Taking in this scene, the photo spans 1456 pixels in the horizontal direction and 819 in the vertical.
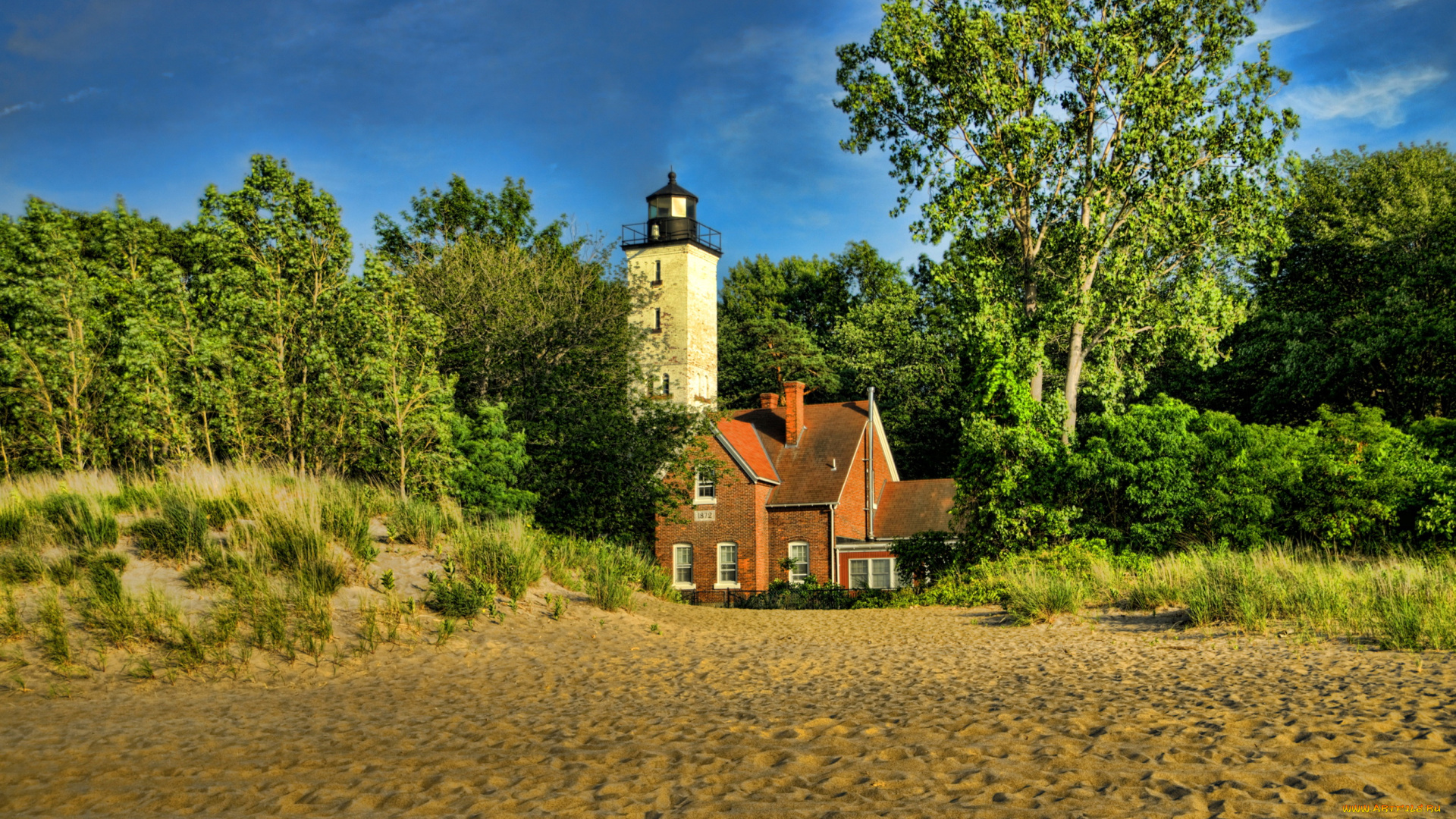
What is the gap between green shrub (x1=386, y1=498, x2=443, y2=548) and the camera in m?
13.1

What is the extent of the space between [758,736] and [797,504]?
24932 millimetres

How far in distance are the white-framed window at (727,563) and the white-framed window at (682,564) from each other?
1.04 metres

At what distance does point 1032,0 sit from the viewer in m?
21.9

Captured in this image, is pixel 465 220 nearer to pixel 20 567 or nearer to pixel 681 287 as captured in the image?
pixel 681 287

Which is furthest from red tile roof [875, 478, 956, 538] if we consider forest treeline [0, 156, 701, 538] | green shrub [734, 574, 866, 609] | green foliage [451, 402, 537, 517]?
green foliage [451, 402, 537, 517]

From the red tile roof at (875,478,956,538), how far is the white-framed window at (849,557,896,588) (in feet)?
3.09

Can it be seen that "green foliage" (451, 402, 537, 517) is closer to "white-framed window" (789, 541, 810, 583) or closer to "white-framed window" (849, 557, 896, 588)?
"white-framed window" (789, 541, 810, 583)

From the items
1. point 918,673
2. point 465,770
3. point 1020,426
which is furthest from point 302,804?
point 1020,426

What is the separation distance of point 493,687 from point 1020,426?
15.6 meters

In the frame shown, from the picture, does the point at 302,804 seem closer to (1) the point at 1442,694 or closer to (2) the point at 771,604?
(1) the point at 1442,694

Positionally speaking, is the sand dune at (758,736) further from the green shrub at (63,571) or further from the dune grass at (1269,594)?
the green shrub at (63,571)

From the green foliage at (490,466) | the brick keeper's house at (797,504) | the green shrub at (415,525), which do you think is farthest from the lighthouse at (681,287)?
the green shrub at (415,525)

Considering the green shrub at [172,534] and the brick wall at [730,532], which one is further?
the brick wall at [730,532]

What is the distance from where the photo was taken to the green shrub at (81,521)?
10.9 metres
